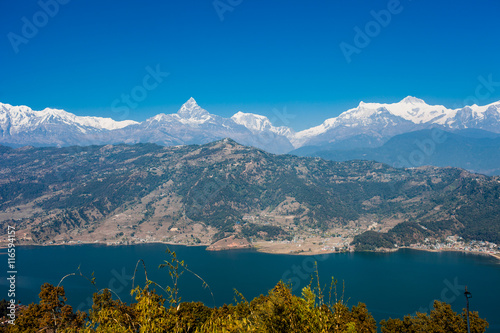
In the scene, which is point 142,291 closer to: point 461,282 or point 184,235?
point 461,282

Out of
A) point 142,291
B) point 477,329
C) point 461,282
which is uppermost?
point 142,291

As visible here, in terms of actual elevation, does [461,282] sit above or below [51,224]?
below

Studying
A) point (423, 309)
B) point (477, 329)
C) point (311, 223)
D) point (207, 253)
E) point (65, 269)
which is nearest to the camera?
point (477, 329)

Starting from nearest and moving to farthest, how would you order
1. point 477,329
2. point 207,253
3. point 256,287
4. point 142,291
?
point 142,291
point 477,329
point 256,287
point 207,253

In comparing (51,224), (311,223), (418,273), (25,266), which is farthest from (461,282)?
(51,224)

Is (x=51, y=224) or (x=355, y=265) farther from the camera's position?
(x=51, y=224)

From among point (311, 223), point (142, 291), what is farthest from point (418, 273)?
point (142, 291)
